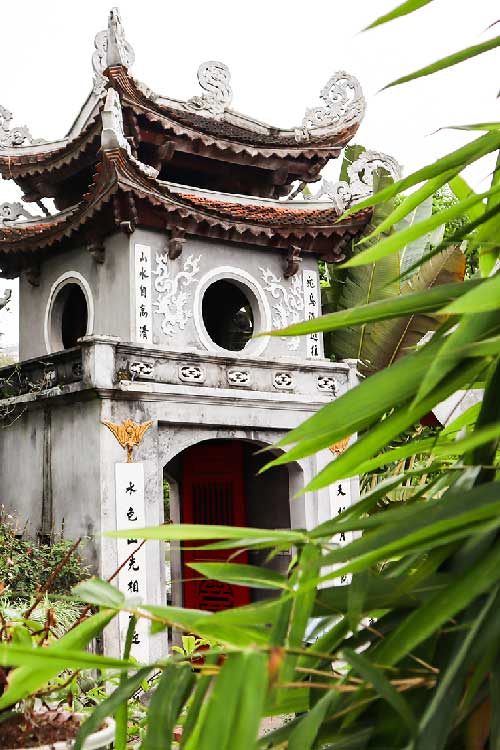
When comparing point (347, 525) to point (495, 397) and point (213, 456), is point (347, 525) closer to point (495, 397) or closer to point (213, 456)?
point (495, 397)

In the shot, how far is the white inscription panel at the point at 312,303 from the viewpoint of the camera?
7855 mm

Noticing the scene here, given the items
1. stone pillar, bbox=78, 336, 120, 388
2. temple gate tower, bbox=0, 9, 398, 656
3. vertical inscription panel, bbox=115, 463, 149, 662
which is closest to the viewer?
vertical inscription panel, bbox=115, 463, 149, 662

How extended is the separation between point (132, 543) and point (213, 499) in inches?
78.6

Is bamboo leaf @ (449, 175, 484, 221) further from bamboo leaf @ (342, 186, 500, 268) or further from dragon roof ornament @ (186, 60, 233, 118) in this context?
dragon roof ornament @ (186, 60, 233, 118)

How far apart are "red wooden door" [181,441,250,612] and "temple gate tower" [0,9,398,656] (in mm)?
19

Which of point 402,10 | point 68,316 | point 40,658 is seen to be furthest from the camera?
point 68,316

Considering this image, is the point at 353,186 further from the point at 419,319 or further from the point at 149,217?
the point at 149,217

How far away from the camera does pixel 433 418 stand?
10547 millimetres

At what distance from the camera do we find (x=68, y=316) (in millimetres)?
8492

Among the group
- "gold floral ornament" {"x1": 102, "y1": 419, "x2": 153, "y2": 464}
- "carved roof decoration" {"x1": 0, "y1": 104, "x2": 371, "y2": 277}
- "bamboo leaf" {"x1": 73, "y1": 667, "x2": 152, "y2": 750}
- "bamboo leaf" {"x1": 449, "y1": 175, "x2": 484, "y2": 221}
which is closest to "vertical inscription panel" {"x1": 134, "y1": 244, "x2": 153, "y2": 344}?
"carved roof decoration" {"x1": 0, "y1": 104, "x2": 371, "y2": 277}

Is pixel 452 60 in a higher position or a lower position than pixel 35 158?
lower

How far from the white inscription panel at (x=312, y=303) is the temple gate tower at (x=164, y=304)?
0.02m

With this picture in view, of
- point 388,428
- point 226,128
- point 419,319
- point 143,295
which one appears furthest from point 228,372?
point 388,428

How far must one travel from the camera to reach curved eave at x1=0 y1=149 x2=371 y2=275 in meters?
6.53
